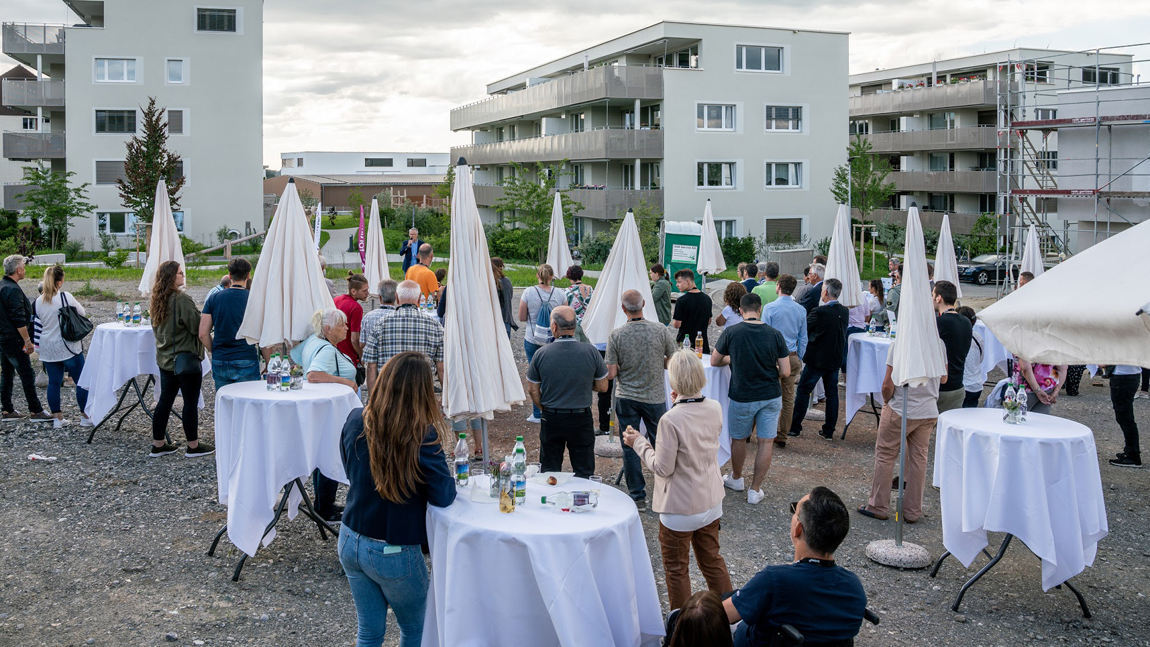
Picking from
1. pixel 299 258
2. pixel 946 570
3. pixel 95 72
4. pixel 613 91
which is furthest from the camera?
pixel 95 72

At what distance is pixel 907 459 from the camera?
8195mm

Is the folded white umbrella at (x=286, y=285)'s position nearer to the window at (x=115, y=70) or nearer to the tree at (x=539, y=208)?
the tree at (x=539, y=208)

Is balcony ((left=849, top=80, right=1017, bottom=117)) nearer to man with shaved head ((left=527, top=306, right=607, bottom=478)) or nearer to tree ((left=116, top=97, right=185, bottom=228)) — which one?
tree ((left=116, top=97, right=185, bottom=228))

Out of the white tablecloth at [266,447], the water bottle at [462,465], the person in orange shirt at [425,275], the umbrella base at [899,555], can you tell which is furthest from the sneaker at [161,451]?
the umbrella base at [899,555]

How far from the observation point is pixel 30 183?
3972cm

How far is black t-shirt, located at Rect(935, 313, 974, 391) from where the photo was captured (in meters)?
8.29

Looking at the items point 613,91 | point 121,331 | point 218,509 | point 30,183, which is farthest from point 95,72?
point 218,509

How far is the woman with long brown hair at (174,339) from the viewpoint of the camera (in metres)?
9.44

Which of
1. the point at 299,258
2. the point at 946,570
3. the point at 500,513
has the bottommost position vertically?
the point at 946,570

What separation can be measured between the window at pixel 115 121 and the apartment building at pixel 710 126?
797 inches

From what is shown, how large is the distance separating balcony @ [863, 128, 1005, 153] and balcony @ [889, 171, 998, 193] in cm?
142

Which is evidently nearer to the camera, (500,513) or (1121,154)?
(500,513)

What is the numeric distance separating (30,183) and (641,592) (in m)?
43.1

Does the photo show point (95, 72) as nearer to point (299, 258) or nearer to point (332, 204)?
point (299, 258)
